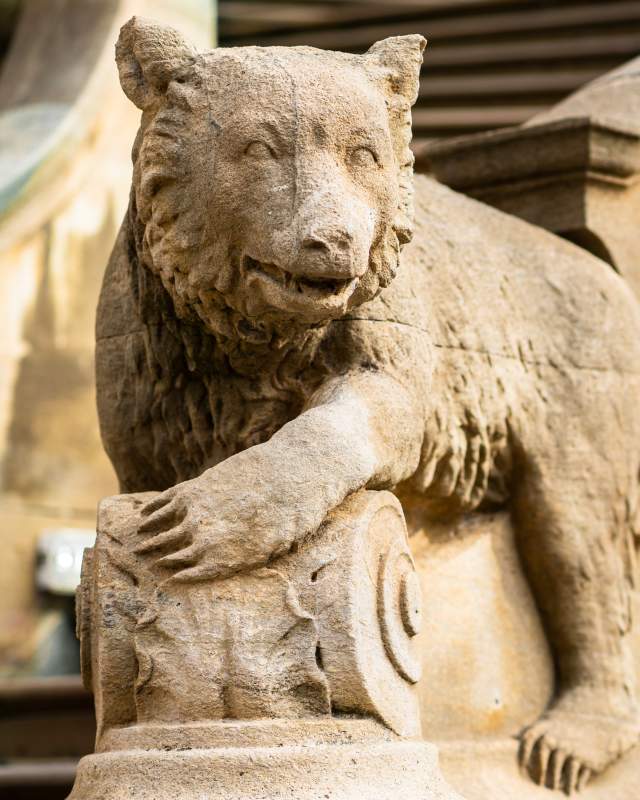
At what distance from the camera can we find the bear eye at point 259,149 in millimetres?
3391

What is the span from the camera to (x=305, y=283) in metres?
3.40

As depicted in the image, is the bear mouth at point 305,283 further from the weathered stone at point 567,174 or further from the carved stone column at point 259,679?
the weathered stone at point 567,174

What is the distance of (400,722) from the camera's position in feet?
11.1

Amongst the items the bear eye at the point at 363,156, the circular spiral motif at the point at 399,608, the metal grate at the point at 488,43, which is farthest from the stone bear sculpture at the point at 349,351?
the metal grate at the point at 488,43

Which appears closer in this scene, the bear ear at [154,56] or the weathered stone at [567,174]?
the bear ear at [154,56]

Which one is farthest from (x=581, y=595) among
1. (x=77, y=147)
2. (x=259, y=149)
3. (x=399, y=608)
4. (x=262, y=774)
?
(x=77, y=147)

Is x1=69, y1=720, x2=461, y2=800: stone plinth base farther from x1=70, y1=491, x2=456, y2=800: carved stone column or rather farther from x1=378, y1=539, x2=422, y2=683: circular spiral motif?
x1=378, y1=539, x2=422, y2=683: circular spiral motif

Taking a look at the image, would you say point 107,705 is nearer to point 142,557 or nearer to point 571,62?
point 142,557

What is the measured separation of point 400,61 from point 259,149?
0.45 meters

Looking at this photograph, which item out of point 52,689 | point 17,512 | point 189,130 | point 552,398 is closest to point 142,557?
point 189,130

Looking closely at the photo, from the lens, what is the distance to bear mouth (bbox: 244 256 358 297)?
339 centimetres

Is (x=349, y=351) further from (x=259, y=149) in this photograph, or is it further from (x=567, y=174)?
(x=567, y=174)

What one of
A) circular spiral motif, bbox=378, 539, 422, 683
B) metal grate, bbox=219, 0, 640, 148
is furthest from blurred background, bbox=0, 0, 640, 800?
circular spiral motif, bbox=378, 539, 422, 683

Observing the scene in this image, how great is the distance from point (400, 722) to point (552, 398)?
4.49 feet
